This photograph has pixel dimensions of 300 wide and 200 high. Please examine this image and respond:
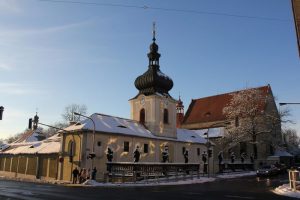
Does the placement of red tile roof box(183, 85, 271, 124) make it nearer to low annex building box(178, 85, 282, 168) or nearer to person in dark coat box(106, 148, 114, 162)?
low annex building box(178, 85, 282, 168)

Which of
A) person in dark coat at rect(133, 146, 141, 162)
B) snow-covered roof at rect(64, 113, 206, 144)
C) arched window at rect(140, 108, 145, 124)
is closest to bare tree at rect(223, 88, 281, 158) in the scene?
snow-covered roof at rect(64, 113, 206, 144)

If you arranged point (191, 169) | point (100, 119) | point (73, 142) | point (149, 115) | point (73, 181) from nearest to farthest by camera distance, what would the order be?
point (73, 181)
point (73, 142)
point (100, 119)
point (191, 169)
point (149, 115)

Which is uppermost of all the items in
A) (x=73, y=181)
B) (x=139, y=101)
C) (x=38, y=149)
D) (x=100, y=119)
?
(x=139, y=101)

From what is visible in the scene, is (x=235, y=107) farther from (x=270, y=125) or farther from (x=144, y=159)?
(x=144, y=159)

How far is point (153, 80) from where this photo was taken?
160 ft

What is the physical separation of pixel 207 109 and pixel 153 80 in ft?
89.5

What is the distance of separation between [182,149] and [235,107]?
43.7 feet

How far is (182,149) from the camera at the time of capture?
5103 cm

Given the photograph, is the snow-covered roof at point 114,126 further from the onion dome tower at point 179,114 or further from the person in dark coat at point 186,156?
the onion dome tower at point 179,114

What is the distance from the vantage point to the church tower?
48.6 metres

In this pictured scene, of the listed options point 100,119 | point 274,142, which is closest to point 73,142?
point 100,119

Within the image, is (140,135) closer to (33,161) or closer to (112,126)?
(112,126)

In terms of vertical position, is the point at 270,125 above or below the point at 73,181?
above

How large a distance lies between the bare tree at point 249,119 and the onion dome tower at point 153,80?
39.8 ft
